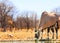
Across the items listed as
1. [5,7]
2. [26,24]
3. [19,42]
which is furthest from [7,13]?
[19,42]

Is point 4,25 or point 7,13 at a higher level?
point 7,13

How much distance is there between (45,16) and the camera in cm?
538

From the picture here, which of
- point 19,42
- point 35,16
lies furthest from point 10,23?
point 19,42

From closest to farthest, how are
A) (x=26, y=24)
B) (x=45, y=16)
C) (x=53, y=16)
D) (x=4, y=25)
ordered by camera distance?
(x=53, y=16)
(x=45, y=16)
(x=4, y=25)
(x=26, y=24)

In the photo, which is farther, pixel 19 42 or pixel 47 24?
pixel 19 42

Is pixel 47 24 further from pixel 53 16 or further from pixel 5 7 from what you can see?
pixel 5 7

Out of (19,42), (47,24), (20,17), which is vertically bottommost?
(19,42)

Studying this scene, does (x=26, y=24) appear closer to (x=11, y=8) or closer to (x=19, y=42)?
(x=11, y=8)

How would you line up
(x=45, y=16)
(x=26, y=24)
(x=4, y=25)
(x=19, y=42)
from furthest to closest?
(x=26, y=24) → (x=4, y=25) → (x=19, y=42) → (x=45, y=16)

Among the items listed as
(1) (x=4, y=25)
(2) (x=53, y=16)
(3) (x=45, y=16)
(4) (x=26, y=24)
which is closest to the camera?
(2) (x=53, y=16)

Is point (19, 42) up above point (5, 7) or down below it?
below

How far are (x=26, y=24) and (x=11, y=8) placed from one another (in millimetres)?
2747

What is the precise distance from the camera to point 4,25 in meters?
23.4

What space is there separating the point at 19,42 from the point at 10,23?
60.1 feet
